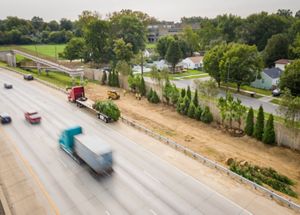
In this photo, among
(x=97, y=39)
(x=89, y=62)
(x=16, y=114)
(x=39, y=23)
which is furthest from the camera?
(x=39, y=23)

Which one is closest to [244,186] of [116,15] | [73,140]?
[73,140]

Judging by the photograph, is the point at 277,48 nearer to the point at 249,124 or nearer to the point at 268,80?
→ the point at 268,80

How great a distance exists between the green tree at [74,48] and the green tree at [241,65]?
4721 centimetres

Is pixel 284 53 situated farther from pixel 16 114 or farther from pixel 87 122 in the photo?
pixel 16 114

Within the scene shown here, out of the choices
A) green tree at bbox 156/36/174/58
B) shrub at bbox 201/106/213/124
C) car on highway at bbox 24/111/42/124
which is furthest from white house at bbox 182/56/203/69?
car on highway at bbox 24/111/42/124

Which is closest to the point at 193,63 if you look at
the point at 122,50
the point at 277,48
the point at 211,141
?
the point at 277,48

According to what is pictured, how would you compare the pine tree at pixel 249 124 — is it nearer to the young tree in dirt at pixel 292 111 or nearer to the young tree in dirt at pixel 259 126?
the young tree in dirt at pixel 259 126

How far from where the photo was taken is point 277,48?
220ft

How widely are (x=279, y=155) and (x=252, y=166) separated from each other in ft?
14.5

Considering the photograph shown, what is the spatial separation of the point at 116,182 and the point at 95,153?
9.45ft

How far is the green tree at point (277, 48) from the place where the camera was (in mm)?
66875

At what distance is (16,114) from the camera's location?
3581 centimetres

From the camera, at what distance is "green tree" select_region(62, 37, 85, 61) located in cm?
7756

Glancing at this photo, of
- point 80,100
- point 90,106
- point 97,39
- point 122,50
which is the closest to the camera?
point 90,106
